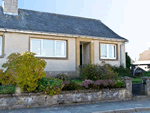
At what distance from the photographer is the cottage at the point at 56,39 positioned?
11136 mm

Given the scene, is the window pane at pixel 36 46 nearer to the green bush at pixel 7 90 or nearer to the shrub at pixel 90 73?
the shrub at pixel 90 73

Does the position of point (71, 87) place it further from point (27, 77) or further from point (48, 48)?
point (48, 48)

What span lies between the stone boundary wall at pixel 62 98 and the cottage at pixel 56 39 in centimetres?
470

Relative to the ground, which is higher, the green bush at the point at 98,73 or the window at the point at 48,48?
the window at the point at 48,48

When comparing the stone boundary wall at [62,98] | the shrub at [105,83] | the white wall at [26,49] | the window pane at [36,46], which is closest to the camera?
the stone boundary wall at [62,98]

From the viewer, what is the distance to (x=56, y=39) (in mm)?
12352

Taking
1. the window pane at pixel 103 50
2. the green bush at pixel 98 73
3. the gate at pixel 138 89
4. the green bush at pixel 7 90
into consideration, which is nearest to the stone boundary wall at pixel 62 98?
the green bush at pixel 7 90

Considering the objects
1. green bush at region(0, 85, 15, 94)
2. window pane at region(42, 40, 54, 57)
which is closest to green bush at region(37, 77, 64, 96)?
green bush at region(0, 85, 15, 94)

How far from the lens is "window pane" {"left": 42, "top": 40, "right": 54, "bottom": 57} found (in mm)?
12061

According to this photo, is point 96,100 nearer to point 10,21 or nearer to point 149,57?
point 10,21

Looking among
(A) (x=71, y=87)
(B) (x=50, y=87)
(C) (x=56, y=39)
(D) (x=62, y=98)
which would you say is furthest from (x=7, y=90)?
(C) (x=56, y=39)

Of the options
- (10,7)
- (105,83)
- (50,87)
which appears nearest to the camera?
(50,87)

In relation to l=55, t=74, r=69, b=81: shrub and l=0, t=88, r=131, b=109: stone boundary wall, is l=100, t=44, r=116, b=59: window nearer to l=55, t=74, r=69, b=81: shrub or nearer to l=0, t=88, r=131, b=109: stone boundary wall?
l=55, t=74, r=69, b=81: shrub

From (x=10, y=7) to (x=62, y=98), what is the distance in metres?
9.43
